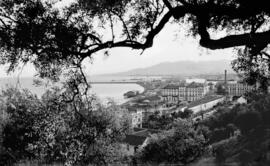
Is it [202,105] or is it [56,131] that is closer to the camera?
[56,131]

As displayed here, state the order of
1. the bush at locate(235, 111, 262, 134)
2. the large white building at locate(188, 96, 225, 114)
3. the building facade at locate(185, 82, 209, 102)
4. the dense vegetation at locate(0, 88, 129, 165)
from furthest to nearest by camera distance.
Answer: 1. the building facade at locate(185, 82, 209, 102)
2. the large white building at locate(188, 96, 225, 114)
3. the bush at locate(235, 111, 262, 134)
4. the dense vegetation at locate(0, 88, 129, 165)

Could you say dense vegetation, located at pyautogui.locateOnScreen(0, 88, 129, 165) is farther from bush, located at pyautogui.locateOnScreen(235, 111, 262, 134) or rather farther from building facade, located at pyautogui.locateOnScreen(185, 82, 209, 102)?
building facade, located at pyautogui.locateOnScreen(185, 82, 209, 102)

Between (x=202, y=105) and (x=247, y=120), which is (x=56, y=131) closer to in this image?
(x=247, y=120)

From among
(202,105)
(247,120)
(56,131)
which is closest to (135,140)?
(247,120)

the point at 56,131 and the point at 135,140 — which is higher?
the point at 56,131

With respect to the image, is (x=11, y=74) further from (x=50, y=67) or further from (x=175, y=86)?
(x=175, y=86)

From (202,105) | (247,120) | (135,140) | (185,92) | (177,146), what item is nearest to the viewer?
(177,146)

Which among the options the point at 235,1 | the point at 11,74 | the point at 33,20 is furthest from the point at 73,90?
the point at 235,1

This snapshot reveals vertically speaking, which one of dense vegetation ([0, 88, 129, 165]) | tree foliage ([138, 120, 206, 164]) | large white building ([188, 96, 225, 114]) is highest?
dense vegetation ([0, 88, 129, 165])

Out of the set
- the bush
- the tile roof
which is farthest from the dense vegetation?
the bush

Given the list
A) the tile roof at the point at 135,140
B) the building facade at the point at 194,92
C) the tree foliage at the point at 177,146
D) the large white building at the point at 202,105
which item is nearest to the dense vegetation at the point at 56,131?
the tree foliage at the point at 177,146

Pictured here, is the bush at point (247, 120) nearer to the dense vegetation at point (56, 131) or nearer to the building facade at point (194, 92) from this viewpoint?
the dense vegetation at point (56, 131)

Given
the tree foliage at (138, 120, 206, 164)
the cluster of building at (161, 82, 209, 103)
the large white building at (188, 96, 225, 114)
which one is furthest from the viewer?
the cluster of building at (161, 82, 209, 103)
